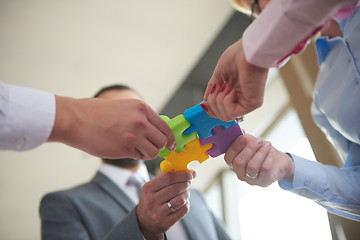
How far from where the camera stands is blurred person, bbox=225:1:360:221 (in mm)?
795

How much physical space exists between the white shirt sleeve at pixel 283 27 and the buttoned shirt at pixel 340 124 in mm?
341

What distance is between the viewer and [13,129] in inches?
23.5

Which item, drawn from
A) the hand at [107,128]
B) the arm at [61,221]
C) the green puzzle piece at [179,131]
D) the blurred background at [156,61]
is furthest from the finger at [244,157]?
the blurred background at [156,61]

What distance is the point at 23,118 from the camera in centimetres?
61

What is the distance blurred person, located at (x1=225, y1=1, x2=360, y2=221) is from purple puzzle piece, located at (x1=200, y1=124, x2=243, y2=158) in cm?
2

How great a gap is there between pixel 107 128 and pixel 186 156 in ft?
0.90

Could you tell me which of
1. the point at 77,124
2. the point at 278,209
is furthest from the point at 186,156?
the point at 278,209

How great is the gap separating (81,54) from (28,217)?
A: 108 inches

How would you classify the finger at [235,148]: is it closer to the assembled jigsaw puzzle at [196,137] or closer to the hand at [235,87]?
the assembled jigsaw puzzle at [196,137]

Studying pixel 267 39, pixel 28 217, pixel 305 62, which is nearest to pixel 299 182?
pixel 267 39

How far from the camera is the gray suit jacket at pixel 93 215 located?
115 cm

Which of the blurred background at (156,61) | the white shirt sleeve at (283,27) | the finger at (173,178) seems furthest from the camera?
the blurred background at (156,61)

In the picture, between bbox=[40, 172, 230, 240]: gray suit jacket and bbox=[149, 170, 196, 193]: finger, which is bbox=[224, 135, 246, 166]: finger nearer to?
bbox=[149, 170, 196, 193]: finger

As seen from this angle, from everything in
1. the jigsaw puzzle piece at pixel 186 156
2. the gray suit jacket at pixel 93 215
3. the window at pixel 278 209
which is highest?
the jigsaw puzzle piece at pixel 186 156
